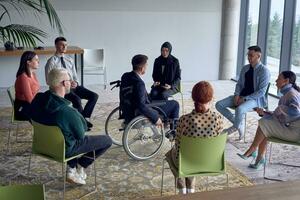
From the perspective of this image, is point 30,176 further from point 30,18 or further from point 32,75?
point 30,18

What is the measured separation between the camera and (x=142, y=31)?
823 centimetres

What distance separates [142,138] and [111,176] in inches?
23.9

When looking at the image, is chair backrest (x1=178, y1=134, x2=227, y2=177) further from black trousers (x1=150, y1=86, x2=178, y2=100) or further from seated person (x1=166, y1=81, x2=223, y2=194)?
black trousers (x1=150, y1=86, x2=178, y2=100)

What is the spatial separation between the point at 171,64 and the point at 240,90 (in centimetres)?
95

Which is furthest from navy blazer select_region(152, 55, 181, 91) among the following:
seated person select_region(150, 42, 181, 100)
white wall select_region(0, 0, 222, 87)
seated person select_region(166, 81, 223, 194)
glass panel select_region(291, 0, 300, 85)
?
white wall select_region(0, 0, 222, 87)

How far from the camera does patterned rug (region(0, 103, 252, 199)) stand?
11.3 feet

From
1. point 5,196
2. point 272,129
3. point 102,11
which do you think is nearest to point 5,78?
point 102,11

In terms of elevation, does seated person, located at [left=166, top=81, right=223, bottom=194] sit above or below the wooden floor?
above

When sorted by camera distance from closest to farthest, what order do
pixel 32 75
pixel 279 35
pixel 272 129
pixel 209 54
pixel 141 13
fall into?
pixel 272 129 < pixel 32 75 < pixel 279 35 < pixel 141 13 < pixel 209 54

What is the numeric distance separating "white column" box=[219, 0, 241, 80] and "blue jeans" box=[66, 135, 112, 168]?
18.6 ft

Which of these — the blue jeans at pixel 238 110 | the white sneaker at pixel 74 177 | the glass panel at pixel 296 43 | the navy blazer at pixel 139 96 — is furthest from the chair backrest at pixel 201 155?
the glass panel at pixel 296 43

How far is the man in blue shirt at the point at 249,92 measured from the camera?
457 cm

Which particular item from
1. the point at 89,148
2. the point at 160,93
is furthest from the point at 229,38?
the point at 89,148

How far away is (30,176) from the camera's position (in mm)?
3752
